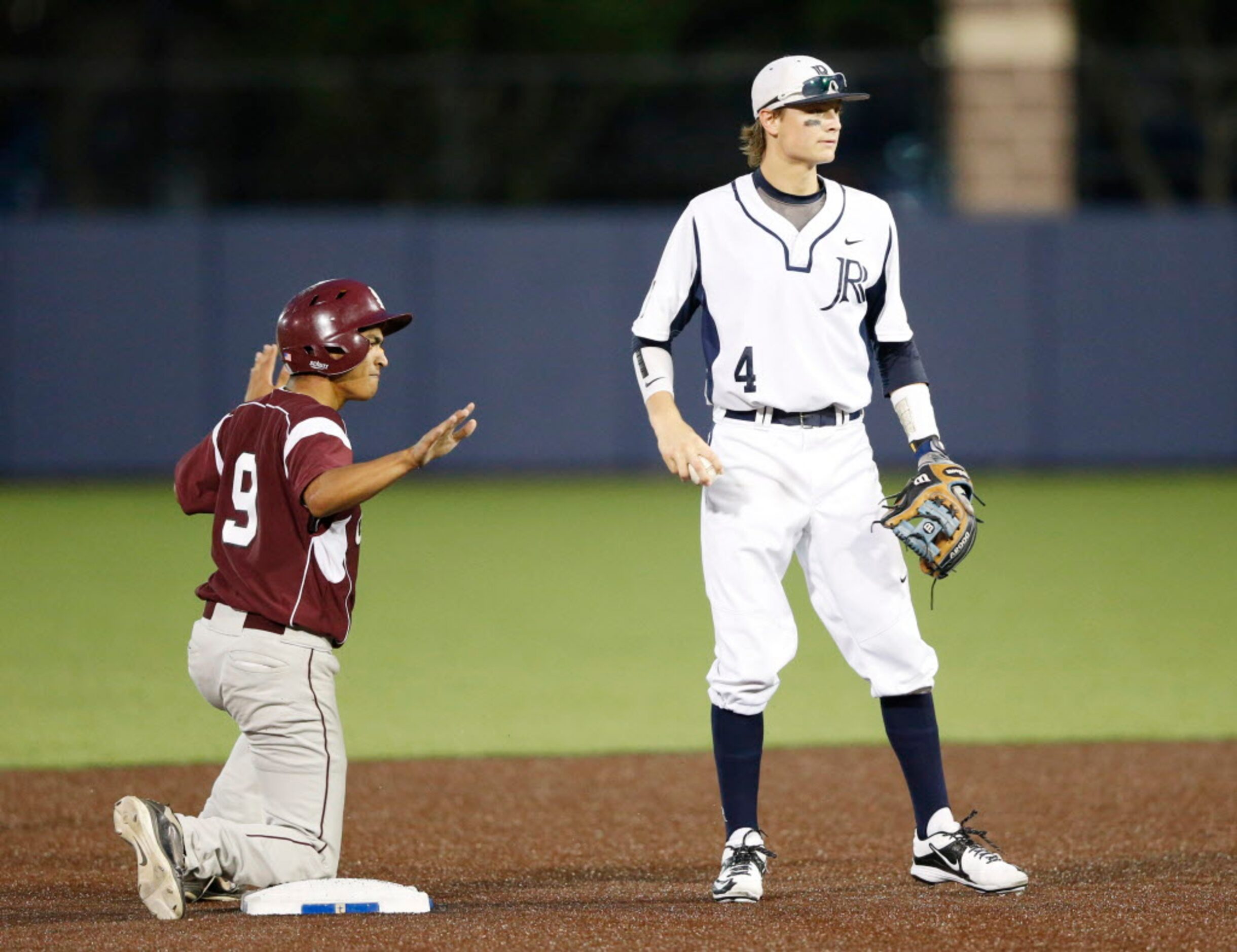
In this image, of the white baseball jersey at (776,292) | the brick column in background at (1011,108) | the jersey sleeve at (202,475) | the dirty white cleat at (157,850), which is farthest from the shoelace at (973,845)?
the brick column in background at (1011,108)

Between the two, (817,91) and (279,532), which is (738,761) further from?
(817,91)

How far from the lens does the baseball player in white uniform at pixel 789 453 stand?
4.43m

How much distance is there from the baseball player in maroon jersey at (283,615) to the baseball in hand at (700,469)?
1.81 ft

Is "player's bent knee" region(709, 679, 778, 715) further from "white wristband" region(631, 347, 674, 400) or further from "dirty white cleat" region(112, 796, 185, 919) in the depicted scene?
"dirty white cleat" region(112, 796, 185, 919)

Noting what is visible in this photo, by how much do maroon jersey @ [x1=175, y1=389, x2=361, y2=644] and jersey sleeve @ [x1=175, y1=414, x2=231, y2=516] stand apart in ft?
0.28

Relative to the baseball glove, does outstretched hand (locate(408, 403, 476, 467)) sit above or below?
above

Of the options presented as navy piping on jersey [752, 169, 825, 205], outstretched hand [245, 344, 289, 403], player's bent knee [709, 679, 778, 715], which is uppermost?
navy piping on jersey [752, 169, 825, 205]

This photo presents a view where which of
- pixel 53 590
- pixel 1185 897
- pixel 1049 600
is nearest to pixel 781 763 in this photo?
pixel 1185 897

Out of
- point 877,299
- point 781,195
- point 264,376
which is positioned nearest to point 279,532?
point 264,376

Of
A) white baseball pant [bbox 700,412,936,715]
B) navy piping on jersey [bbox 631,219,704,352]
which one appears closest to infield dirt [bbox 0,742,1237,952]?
white baseball pant [bbox 700,412,936,715]

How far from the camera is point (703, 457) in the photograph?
4309 millimetres

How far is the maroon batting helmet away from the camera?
14.4 feet

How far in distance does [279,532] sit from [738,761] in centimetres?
129

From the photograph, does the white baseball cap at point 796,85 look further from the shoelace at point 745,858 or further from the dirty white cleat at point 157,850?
the dirty white cleat at point 157,850
